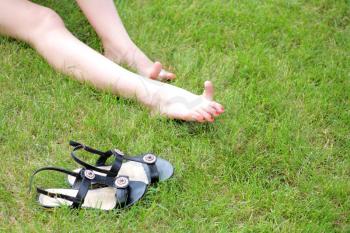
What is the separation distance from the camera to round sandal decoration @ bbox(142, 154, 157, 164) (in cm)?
182

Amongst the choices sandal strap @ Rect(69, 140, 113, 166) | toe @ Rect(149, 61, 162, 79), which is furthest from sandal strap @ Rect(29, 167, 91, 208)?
toe @ Rect(149, 61, 162, 79)

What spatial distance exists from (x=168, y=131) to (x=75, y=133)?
1.08ft

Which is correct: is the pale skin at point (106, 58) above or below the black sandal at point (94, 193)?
above

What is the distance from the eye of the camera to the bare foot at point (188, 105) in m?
2.00

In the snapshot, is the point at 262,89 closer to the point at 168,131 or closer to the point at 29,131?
the point at 168,131

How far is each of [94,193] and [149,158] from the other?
209 mm

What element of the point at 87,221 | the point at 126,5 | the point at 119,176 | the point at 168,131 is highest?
the point at 126,5

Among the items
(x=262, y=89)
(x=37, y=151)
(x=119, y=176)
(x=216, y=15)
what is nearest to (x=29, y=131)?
(x=37, y=151)

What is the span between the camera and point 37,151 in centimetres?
191

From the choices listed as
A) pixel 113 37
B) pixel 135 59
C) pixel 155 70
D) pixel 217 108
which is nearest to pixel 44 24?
pixel 113 37

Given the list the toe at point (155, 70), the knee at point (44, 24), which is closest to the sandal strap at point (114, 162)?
the toe at point (155, 70)

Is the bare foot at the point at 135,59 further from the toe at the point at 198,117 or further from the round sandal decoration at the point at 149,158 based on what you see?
the round sandal decoration at the point at 149,158

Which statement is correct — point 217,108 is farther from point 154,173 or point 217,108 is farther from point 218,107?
point 154,173

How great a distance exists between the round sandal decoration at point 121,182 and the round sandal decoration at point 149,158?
10 cm
